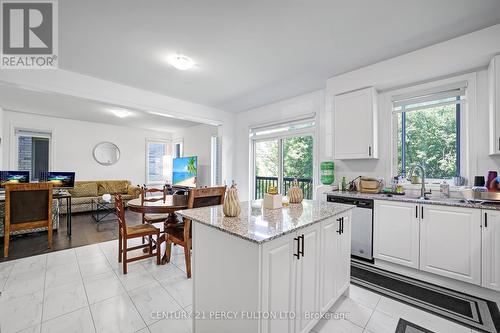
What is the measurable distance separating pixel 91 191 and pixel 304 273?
6.49 meters

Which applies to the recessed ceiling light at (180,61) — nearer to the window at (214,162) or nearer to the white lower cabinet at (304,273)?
the white lower cabinet at (304,273)

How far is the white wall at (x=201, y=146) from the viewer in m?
6.44

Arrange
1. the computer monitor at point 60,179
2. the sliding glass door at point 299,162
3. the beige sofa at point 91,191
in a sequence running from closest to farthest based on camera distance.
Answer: the sliding glass door at point 299,162 → the computer monitor at point 60,179 → the beige sofa at point 91,191

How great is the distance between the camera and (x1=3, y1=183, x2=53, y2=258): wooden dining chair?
3.00 meters

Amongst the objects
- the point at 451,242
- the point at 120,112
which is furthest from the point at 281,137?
the point at 120,112

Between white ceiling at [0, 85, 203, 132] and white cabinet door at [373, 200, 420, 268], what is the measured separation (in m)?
4.24

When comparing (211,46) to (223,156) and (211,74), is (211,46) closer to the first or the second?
(211,74)

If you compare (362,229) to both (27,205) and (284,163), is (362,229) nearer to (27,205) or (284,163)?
(284,163)

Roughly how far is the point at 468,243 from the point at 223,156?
440cm

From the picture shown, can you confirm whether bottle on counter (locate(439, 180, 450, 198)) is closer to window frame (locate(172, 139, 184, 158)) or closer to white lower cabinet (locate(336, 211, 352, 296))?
white lower cabinet (locate(336, 211, 352, 296))

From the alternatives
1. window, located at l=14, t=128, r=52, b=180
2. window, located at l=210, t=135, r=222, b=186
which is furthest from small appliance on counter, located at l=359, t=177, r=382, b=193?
window, located at l=14, t=128, r=52, b=180

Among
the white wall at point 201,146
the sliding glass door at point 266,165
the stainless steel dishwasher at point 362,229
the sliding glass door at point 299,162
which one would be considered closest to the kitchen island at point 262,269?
the stainless steel dishwasher at point 362,229

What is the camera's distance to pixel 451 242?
218 centimetres

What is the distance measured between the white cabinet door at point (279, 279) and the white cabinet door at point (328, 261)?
0.40 metres
